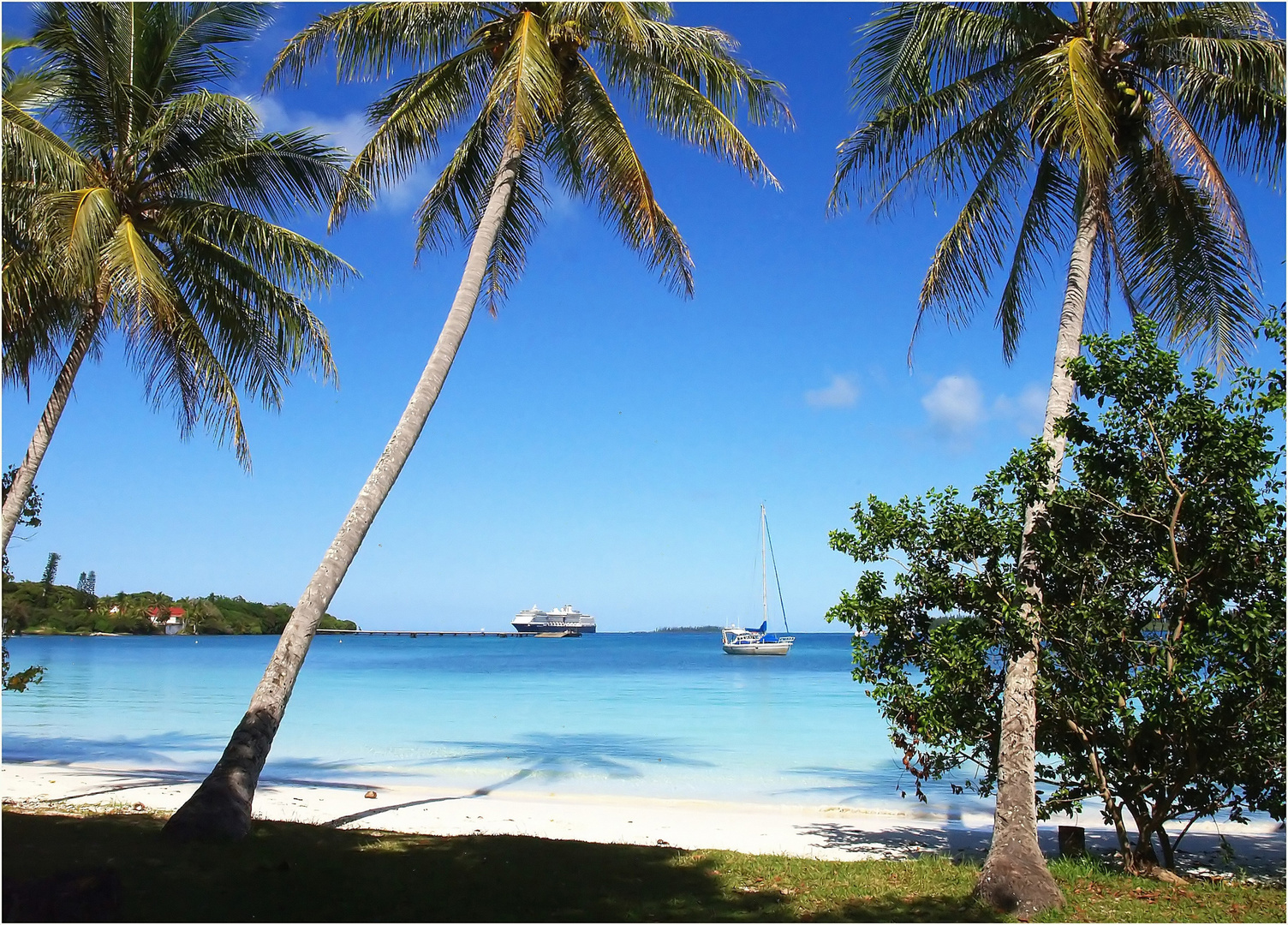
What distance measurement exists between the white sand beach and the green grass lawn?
46.9 inches

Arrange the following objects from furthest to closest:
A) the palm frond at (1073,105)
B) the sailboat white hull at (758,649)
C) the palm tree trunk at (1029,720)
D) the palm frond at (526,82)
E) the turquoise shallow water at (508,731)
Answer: the sailboat white hull at (758,649)
the turquoise shallow water at (508,731)
the palm frond at (526,82)
the palm frond at (1073,105)
the palm tree trunk at (1029,720)

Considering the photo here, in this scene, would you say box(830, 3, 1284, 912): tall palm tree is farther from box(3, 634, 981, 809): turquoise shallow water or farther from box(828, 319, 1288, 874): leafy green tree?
box(3, 634, 981, 809): turquoise shallow water

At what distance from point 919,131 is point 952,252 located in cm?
127

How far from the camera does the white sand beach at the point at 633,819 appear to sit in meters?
9.02

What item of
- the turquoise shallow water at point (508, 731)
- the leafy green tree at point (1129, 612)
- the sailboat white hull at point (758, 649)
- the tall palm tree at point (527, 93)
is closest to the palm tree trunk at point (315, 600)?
the tall palm tree at point (527, 93)

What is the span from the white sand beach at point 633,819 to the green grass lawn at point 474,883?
1.19m

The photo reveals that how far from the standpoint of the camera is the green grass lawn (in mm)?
5227

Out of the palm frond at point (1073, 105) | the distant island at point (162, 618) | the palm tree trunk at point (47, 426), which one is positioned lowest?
the distant island at point (162, 618)

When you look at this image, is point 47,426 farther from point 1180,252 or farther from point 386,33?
point 1180,252

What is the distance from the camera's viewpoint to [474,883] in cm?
614

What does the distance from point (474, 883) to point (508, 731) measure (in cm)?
1868

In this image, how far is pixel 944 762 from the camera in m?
8.00

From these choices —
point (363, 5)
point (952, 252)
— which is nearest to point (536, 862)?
point (952, 252)

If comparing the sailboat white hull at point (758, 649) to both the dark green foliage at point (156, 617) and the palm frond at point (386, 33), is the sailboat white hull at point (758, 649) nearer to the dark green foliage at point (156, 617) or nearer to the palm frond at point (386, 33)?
the dark green foliage at point (156, 617)
